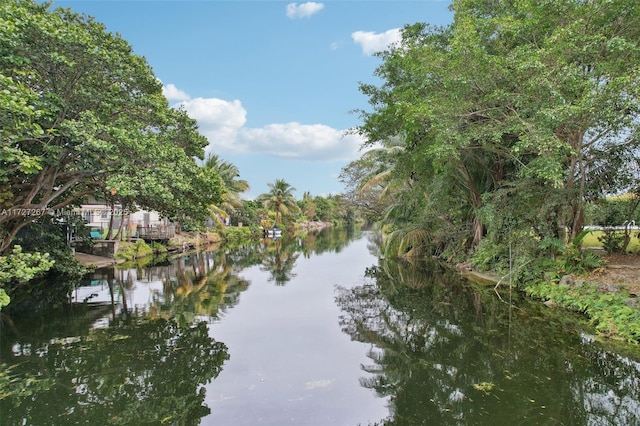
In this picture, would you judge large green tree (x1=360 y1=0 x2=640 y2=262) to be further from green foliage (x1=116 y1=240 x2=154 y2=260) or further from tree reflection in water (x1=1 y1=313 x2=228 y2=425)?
green foliage (x1=116 y1=240 x2=154 y2=260)

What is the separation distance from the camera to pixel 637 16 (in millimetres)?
9258

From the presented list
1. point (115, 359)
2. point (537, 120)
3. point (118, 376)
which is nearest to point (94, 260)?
point (115, 359)

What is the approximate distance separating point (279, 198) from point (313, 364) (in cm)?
4347

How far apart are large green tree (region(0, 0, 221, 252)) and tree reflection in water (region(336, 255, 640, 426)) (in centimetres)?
648

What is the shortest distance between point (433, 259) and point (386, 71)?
38.5ft

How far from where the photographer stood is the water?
4.98 metres

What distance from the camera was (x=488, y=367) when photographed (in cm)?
642

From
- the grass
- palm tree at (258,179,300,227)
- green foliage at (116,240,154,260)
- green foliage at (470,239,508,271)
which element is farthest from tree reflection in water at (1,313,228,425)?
palm tree at (258,179,300,227)

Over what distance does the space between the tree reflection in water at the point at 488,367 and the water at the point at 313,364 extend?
1.1 inches

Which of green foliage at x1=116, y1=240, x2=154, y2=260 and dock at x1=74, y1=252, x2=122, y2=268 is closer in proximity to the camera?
dock at x1=74, y1=252, x2=122, y2=268

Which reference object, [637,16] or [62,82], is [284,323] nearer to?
[62,82]

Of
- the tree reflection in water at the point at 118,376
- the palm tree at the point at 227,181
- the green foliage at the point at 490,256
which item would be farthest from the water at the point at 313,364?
the palm tree at the point at 227,181

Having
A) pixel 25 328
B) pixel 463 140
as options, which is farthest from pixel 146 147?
pixel 463 140

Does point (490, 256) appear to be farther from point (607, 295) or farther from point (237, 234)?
point (237, 234)
